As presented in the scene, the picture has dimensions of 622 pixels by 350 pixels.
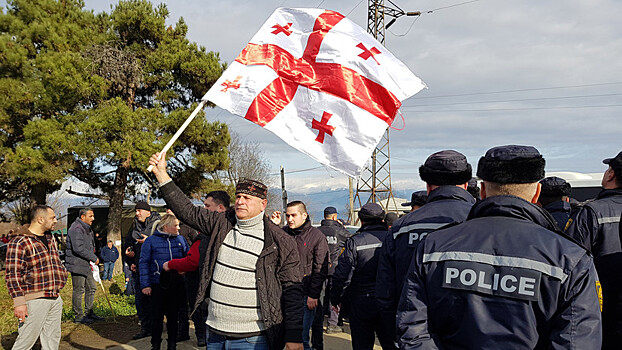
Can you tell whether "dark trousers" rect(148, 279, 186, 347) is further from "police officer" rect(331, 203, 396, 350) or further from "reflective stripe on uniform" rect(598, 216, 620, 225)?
"reflective stripe on uniform" rect(598, 216, 620, 225)

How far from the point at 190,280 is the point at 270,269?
2.93 meters

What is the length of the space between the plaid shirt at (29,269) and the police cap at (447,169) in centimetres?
422

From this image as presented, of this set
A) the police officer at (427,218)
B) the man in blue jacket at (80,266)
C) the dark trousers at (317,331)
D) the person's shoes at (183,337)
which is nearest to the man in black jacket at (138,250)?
the person's shoes at (183,337)

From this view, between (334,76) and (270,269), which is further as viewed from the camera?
(334,76)

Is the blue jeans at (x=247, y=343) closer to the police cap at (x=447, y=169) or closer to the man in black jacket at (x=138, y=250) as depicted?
the police cap at (x=447, y=169)

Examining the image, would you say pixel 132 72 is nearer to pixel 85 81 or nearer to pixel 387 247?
pixel 85 81

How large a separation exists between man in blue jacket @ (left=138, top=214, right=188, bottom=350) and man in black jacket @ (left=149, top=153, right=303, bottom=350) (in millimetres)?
2476

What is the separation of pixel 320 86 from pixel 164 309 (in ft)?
12.0

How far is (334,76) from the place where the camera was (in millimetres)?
4195

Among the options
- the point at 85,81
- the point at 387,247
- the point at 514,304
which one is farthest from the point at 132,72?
the point at 514,304

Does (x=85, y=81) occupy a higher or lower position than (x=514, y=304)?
higher

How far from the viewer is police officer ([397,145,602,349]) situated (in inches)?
67.1

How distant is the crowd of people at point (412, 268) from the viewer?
1728 millimetres

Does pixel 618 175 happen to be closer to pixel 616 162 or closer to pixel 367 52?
pixel 616 162
